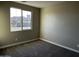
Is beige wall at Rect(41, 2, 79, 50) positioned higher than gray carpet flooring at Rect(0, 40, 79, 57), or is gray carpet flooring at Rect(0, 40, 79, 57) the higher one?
beige wall at Rect(41, 2, 79, 50)

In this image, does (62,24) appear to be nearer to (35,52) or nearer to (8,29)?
(35,52)

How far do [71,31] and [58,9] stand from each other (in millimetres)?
1250

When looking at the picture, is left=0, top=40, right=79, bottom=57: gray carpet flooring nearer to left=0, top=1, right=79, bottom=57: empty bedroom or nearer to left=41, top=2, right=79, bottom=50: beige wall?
left=0, top=1, right=79, bottom=57: empty bedroom

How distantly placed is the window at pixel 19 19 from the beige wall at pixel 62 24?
972 mm

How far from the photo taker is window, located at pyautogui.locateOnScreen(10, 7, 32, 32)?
4301 mm

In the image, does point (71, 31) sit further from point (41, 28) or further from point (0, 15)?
point (0, 15)

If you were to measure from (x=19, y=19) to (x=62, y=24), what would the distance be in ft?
6.80

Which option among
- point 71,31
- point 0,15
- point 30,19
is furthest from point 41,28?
point 0,15

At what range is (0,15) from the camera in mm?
3811

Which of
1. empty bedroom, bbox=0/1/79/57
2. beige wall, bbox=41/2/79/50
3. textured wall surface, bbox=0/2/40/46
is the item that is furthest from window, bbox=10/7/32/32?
beige wall, bbox=41/2/79/50

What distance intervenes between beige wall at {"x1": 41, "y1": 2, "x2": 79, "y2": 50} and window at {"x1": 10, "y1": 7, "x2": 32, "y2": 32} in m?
0.97

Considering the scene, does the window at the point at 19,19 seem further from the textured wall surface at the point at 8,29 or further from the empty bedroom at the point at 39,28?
Result: the textured wall surface at the point at 8,29

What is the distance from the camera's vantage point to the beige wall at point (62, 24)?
3.70 meters

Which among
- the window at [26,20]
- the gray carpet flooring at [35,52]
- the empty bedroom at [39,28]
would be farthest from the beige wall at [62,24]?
the window at [26,20]
